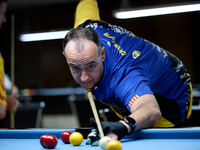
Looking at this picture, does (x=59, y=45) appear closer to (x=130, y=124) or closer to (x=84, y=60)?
(x=84, y=60)

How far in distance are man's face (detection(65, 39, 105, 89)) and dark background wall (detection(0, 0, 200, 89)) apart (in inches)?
289

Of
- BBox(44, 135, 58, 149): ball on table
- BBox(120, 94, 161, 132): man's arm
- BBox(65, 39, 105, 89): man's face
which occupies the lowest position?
BBox(44, 135, 58, 149): ball on table

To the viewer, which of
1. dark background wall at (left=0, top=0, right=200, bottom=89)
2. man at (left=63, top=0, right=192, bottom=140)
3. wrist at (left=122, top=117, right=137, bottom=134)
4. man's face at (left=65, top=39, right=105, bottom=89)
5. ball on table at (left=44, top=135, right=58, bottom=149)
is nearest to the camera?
ball on table at (left=44, top=135, right=58, bottom=149)

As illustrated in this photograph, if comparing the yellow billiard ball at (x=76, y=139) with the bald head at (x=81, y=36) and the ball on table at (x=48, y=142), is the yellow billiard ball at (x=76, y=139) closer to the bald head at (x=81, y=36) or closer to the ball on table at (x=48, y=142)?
the ball on table at (x=48, y=142)

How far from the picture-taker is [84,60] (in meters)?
1.91

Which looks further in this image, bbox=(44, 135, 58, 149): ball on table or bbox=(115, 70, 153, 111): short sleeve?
bbox=(115, 70, 153, 111): short sleeve

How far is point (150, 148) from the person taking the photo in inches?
51.4

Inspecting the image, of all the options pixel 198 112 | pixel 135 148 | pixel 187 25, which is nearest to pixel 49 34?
pixel 187 25

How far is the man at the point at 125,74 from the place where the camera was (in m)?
1.78

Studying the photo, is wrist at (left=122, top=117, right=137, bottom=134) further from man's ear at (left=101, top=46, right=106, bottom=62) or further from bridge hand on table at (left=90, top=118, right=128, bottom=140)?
man's ear at (left=101, top=46, right=106, bottom=62)

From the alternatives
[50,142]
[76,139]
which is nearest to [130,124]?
[76,139]

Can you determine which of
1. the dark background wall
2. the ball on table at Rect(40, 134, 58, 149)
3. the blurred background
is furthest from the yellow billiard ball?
the dark background wall

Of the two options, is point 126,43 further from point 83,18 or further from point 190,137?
point 190,137

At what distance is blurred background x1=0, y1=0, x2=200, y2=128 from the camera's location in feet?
28.9
